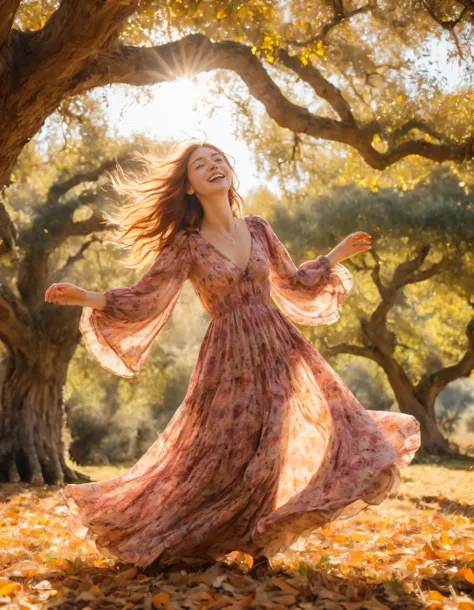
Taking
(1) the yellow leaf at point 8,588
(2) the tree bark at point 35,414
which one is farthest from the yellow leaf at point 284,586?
(2) the tree bark at point 35,414

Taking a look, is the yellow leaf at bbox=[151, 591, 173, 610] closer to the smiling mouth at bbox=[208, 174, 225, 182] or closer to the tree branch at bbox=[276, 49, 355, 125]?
the smiling mouth at bbox=[208, 174, 225, 182]

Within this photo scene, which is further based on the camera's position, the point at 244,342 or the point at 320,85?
the point at 320,85

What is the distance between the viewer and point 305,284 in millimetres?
5062

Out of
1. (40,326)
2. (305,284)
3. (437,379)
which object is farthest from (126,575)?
(437,379)

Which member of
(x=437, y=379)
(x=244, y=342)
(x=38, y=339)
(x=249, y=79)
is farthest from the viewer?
(x=437, y=379)

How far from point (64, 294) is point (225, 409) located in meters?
1.21

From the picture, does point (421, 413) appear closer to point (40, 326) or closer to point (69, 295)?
point (40, 326)

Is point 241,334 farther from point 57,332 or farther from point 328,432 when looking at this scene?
point 57,332

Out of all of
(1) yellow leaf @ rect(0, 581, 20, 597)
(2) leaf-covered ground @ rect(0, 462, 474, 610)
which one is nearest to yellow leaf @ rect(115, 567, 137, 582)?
(2) leaf-covered ground @ rect(0, 462, 474, 610)

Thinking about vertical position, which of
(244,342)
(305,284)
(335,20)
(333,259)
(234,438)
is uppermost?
(335,20)

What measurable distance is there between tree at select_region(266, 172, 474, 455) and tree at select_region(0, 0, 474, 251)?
5787 millimetres

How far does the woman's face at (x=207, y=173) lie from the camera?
478 cm

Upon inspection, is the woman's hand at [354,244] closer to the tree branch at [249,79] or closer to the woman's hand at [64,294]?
the woman's hand at [64,294]

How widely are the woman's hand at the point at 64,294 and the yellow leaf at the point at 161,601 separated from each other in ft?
5.73
